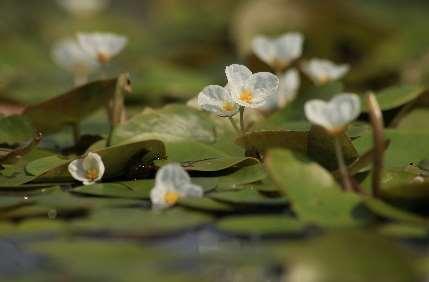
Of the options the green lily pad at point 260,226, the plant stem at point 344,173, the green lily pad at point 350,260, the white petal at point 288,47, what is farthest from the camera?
the white petal at point 288,47

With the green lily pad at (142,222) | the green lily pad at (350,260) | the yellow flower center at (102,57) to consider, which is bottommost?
the green lily pad at (350,260)

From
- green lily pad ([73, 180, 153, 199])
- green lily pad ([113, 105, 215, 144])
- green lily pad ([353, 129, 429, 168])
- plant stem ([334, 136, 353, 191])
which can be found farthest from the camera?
green lily pad ([113, 105, 215, 144])

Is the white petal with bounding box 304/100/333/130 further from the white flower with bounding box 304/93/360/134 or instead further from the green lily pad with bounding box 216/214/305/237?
the green lily pad with bounding box 216/214/305/237

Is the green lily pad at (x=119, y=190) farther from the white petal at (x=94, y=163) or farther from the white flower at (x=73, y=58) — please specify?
the white flower at (x=73, y=58)

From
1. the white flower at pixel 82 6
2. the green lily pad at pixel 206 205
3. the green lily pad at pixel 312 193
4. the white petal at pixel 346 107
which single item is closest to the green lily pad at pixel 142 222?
the green lily pad at pixel 206 205

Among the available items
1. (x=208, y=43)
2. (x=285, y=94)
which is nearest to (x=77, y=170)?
(x=285, y=94)

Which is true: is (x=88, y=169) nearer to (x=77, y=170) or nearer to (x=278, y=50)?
(x=77, y=170)

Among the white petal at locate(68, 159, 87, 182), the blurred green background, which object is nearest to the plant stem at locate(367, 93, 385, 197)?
the white petal at locate(68, 159, 87, 182)

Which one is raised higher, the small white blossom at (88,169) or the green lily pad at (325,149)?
the small white blossom at (88,169)
